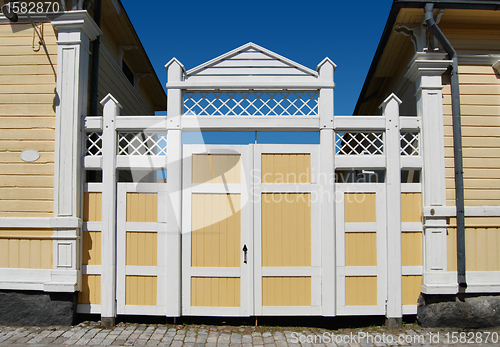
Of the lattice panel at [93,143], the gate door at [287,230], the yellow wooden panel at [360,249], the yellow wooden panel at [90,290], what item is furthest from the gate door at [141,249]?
the yellow wooden panel at [360,249]

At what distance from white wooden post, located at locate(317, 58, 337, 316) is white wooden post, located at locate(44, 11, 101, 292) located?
329 cm

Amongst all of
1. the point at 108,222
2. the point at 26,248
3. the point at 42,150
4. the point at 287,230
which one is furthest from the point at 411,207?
the point at 26,248

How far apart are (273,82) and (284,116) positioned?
1.65 ft

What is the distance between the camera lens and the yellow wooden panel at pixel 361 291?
4594mm

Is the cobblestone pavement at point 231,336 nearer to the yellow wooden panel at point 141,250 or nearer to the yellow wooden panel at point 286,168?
the yellow wooden panel at point 141,250

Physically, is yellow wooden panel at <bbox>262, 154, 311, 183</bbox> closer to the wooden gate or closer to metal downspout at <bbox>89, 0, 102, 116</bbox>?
the wooden gate

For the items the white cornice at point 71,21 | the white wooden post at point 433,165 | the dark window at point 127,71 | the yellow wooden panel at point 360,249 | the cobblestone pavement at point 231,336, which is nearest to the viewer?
the cobblestone pavement at point 231,336

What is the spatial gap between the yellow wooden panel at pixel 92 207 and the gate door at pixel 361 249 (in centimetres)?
326

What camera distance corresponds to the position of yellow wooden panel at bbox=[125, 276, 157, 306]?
4.63 meters

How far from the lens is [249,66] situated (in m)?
4.83

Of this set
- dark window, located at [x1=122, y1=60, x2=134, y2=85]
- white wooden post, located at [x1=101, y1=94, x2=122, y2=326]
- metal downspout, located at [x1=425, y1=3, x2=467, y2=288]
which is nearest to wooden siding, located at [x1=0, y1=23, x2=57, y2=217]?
white wooden post, located at [x1=101, y1=94, x2=122, y2=326]

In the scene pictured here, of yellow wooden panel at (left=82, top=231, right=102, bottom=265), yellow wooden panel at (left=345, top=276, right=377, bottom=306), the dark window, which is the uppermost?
the dark window

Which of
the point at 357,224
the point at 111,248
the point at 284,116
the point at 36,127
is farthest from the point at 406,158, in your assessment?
the point at 36,127

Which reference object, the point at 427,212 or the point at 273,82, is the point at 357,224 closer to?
the point at 427,212
